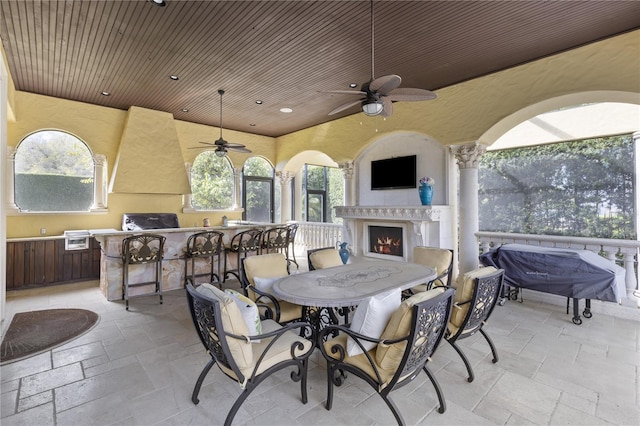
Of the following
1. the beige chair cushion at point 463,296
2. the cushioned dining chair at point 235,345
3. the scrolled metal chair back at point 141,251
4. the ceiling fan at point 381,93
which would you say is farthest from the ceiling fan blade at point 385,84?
the scrolled metal chair back at point 141,251

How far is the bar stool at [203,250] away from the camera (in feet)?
16.0

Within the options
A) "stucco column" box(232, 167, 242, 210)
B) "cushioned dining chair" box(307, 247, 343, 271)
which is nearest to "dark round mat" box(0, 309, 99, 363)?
"cushioned dining chair" box(307, 247, 343, 271)

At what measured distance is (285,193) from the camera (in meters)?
9.12

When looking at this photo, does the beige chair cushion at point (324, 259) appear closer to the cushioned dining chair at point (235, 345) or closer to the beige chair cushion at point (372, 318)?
the cushioned dining chair at point (235, 345)

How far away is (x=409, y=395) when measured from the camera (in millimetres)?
2281

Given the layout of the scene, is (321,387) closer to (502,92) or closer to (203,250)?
(203,250)

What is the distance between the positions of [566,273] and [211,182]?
287 inches

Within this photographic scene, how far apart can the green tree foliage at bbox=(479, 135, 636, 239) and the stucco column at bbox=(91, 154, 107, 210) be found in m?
8.03

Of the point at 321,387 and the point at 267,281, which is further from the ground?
the point at 267,281

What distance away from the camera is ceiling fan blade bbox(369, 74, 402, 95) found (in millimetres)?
2654

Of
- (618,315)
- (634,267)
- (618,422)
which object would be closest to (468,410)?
(618,422)

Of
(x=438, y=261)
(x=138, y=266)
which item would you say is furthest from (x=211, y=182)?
(x=438, y=261)

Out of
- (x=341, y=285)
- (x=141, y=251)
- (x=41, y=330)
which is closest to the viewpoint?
(x=341, y=285)

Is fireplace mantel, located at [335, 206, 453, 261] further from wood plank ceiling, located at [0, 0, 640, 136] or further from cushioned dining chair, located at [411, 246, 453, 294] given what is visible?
wood plank ceiling, located at [0, 0, 640, 136]
